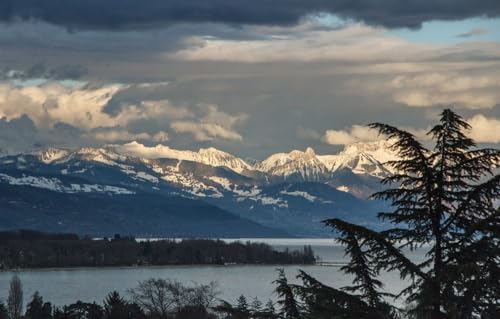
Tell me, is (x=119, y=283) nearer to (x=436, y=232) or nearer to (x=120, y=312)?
(x=120, y=312)

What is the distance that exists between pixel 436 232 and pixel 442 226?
14 cm

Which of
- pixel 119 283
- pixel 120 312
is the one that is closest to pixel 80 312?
pixel 120 312

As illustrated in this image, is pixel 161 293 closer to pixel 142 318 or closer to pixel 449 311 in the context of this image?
pixel 142 318

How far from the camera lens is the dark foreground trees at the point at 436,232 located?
13664 millimetres

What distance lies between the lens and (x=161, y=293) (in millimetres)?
86750

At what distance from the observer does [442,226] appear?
568 inches

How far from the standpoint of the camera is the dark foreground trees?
44.8 feet

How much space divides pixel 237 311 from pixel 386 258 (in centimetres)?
304

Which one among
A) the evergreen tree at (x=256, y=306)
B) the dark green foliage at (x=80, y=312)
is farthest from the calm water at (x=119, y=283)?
the evergreen tree at (x=256, y=306)

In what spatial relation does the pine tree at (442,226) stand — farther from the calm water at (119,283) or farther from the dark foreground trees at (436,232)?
the calm water at (119,283)

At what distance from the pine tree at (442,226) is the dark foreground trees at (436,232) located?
1 centimetres

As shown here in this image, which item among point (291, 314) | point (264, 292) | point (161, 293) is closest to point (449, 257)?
point (291, 314)

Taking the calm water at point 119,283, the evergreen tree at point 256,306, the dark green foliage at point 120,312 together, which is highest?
the calm water at point 119,283

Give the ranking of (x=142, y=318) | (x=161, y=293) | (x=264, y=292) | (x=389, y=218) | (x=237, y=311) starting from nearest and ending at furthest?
(x=389, y=218)
(x=237, y=311)
(x=142, y=318)
(x=161, y=293)
(x=264, y=292)
